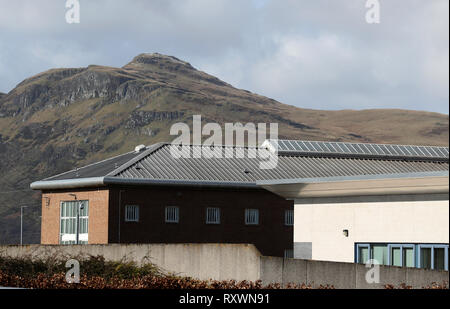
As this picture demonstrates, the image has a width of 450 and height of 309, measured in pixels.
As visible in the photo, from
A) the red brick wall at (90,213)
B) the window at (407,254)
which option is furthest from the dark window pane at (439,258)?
the red brick wall at (90,213)

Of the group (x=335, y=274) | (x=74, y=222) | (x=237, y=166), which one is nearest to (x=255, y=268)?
(x=335, y=274)

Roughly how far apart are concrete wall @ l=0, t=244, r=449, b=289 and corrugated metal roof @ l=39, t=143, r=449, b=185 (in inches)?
976

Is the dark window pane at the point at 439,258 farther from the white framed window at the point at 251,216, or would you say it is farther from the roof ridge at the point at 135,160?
the roof ridge at the point at 135,160

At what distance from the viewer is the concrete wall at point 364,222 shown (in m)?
25.7

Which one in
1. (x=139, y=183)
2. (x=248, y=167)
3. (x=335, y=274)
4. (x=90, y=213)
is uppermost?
(x=248, y=167)

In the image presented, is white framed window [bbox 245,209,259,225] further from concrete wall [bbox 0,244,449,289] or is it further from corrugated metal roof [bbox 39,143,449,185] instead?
concrete wall [bbox 0,244,449,289]

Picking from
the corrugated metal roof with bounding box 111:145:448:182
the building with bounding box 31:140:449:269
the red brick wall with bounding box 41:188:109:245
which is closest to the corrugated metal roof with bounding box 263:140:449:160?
the building with bounding box 31:140:449:269

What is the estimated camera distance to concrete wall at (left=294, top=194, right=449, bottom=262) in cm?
2570

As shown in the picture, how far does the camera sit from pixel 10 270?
→ 2661cm

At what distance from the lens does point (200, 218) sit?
5300 centimetres

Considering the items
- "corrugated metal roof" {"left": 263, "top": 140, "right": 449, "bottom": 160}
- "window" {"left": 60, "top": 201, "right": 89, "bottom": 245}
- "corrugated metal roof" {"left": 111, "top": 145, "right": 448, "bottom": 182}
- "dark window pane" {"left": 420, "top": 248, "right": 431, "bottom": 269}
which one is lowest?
"dark window pane" {"left": 420, "top": 248, "right": 431, "bottom": 269}

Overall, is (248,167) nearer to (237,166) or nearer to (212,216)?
(237,166)

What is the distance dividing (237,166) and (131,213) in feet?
29.2
